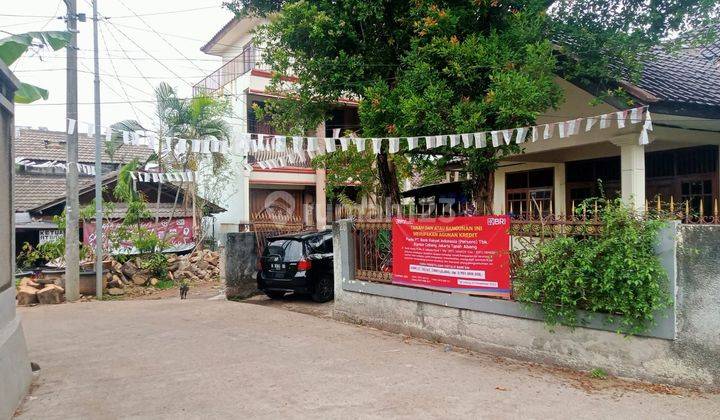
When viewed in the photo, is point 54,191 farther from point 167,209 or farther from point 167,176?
point 167,176

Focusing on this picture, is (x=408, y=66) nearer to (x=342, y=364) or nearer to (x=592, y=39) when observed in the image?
(x=592, y=39)

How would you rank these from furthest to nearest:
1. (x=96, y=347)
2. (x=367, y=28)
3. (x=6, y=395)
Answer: (x=367, y=28), (x=96, y=347), (x=6, y=395)

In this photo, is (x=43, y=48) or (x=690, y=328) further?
(x=43, y=48)

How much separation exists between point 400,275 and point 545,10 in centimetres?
452

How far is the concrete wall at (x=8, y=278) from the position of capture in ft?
17.1

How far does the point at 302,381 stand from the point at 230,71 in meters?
17.4

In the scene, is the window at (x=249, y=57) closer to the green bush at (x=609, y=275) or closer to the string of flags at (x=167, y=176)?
the string of flags at (x=167, y=176)

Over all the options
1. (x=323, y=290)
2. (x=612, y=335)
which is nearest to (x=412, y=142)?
(x=612, y=335)

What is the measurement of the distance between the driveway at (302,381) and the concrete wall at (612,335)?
186mm

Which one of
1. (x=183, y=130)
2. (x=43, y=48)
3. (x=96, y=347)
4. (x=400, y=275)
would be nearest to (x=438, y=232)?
(x=400, y=275)

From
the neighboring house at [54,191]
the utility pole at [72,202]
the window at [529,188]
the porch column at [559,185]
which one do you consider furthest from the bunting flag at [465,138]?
the neighboring house at [54,191]

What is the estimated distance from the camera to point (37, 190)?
19.5m

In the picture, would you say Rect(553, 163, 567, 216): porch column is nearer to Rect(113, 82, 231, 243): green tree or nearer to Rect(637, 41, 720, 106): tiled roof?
Rect(637, 41, 720, 106): tiled roof

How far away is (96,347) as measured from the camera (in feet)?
25.8
